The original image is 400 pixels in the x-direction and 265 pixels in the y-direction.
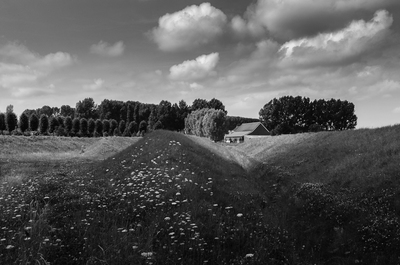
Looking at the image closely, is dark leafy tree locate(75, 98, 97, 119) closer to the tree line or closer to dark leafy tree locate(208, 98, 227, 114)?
the tree line

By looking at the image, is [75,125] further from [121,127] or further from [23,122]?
[121,127]

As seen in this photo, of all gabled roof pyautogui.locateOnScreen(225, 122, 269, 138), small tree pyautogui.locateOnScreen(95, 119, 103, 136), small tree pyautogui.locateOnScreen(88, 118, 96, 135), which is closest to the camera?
small tree pyautogui.locateOnScreen(88, 118, 96, 135)

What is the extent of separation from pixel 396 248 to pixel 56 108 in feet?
508

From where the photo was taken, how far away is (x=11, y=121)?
53.4m

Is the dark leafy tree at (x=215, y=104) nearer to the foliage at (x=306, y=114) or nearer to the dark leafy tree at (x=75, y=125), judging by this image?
the foliage at (x=306, y=114)

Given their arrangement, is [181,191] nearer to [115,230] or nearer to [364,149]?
[115,230]

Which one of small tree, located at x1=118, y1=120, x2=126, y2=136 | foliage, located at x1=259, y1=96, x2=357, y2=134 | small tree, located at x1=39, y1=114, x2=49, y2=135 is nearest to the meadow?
small tree, located at x1=39, y1=114, x2=49, y2=135

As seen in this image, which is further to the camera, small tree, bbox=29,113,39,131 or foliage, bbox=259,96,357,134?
foliage, bbox=259,96,357,134

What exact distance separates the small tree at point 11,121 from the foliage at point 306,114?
233 ft

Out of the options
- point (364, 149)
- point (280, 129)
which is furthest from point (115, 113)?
point (364, 149)

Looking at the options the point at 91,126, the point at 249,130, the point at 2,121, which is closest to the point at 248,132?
the point at 249,130

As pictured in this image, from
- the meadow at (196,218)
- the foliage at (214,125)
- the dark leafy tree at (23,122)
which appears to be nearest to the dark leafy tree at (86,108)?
the dark leafy tree at (23,122)

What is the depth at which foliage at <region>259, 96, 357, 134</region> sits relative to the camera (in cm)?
8094

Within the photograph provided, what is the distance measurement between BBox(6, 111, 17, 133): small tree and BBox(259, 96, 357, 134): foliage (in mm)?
70980
